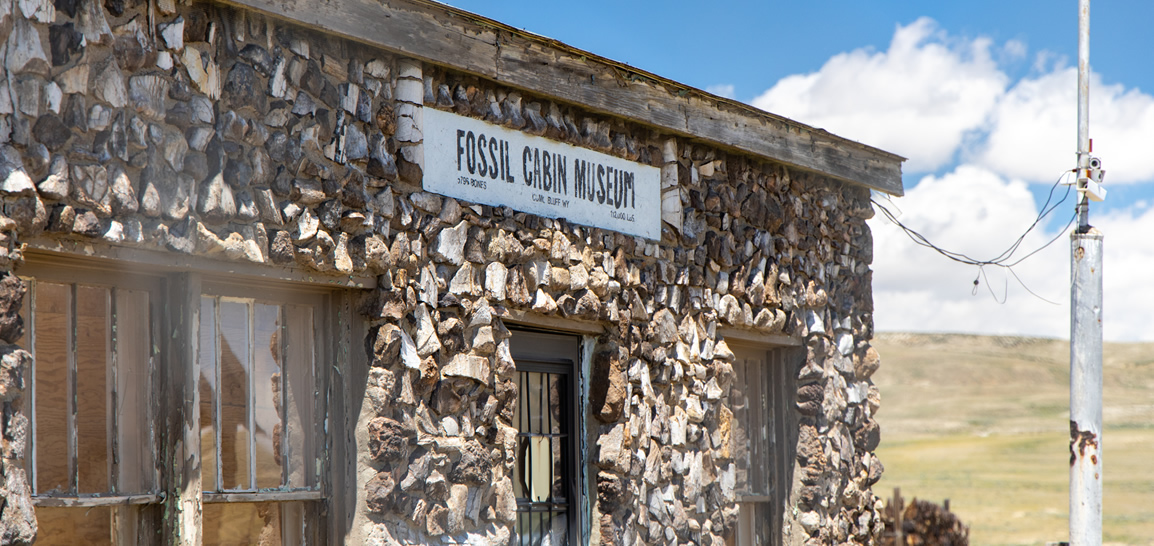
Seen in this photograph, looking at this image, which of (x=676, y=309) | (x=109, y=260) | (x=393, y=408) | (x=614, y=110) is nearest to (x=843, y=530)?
(x=676, y=309)

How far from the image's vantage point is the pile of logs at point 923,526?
1584 centimetres

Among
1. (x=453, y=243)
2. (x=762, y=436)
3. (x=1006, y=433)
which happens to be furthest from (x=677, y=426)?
(x=1006, y=433)

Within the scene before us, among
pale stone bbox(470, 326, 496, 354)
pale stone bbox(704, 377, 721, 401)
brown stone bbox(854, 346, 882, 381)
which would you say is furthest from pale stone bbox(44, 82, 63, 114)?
brown stone bbox(854, 346, 882, 381)

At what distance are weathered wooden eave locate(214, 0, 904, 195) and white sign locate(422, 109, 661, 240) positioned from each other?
0.87 feet

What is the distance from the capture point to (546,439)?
6.41m

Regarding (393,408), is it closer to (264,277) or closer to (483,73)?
(264,277)

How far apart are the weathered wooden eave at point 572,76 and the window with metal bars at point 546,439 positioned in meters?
1.35

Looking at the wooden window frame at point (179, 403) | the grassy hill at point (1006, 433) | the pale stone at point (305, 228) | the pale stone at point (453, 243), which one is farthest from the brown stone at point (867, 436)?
the grassy hill at point (1006, 433)

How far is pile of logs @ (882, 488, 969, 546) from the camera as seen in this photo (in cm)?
1584

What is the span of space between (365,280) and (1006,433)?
2122 inches

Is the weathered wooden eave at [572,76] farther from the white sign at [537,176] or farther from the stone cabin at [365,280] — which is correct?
the white sign at [537,176]

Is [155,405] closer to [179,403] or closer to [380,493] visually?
[179,403]

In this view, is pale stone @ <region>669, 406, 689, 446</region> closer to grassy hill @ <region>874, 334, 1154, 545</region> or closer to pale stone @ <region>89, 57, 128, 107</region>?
pale stone @ <region>89, 57, 128, 107</region>

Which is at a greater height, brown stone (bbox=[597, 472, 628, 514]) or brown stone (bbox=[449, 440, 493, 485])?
brown stone (bbox=[449, 440, 493, 485])
